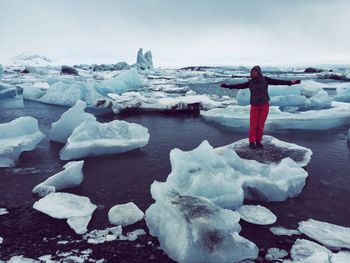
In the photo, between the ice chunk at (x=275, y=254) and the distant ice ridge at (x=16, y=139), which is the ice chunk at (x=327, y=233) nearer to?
the ice chunk at (x=275, y=254)

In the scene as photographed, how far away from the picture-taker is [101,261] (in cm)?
284

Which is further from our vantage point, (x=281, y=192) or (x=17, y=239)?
(x=281, y=192)

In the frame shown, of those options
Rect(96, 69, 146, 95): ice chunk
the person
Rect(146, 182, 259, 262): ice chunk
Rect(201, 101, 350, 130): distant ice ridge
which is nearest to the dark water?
Rect(146, 182, 259, 262): ice chunk

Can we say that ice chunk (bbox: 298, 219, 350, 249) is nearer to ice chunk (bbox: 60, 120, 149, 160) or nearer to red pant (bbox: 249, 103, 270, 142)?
red pant (bbox: 249, 103, 270, 142)

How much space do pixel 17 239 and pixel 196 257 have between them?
1.68m

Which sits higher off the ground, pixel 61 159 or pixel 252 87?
pixel 252 87

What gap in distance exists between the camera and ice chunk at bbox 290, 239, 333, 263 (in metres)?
2.80

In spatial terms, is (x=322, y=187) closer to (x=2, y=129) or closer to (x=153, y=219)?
(x=153, y=219)

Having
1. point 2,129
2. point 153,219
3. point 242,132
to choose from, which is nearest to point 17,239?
point 153,219

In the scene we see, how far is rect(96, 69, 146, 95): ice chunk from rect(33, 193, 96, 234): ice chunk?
11.6 m

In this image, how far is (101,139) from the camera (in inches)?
237

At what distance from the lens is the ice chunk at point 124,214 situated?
3.47 m

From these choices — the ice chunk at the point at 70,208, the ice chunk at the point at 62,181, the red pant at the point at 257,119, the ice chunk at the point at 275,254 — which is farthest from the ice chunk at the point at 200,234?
the red pant at the point at 257,119

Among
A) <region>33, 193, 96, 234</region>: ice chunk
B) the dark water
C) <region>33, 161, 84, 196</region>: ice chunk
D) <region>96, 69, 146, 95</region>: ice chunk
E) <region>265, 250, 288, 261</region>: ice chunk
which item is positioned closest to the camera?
<region>265, 250, 288, 261</region>: ice chunk
